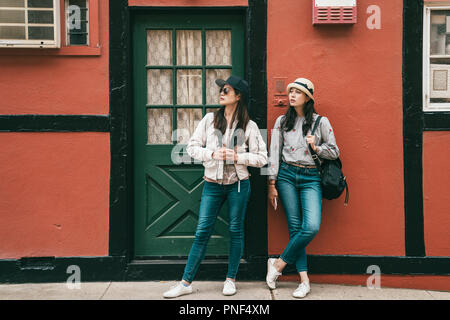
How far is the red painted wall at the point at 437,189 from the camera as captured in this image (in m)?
4.17

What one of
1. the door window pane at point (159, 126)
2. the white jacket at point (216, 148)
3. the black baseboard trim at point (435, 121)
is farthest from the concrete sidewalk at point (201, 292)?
the black baseboard trim at point (435, 121)

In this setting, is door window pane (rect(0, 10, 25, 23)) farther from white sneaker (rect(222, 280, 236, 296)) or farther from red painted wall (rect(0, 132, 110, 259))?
white sneaker (rect(222, 280, 236, 296))

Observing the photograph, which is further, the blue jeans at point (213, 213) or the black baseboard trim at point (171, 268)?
the black baseboard trim at point (171, 268)

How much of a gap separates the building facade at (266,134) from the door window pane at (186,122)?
552mm

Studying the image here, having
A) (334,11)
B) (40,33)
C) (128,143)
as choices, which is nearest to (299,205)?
(128,143)

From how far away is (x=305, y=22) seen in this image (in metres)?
4.20

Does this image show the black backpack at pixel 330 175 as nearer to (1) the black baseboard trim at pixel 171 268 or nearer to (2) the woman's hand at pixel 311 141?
(2) the woman's hand at pixel 311 141

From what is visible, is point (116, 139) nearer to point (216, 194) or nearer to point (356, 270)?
point (216, 194)

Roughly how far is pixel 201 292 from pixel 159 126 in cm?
180

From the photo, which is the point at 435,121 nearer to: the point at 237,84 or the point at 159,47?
the point at 237,84

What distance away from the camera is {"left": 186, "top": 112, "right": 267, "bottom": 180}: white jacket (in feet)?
12.0
